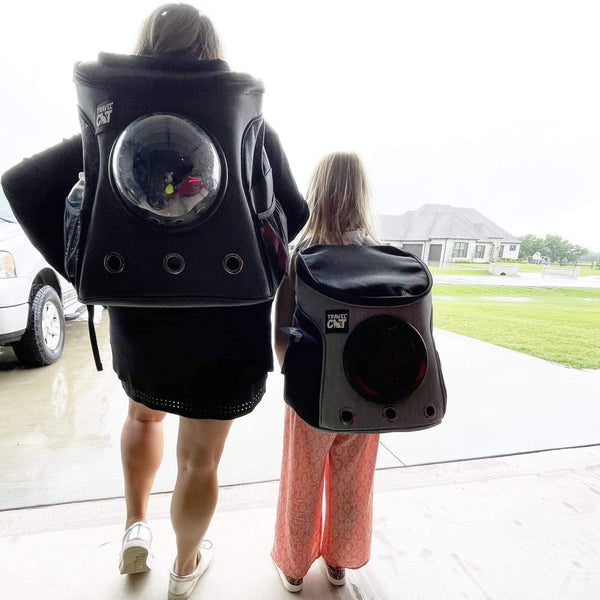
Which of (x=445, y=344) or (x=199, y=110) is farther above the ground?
(x=199, y=110)

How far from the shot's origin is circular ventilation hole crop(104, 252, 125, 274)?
0.68 metres

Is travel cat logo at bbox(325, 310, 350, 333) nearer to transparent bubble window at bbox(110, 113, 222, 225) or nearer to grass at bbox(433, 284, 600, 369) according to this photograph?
transparent bubble window at bbox(110, 113, 222, 225)

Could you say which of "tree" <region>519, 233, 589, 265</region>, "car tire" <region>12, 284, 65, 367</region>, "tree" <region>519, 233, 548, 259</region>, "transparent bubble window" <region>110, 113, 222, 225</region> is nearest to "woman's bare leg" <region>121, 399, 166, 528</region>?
"transparent bubble window" <region>110, 113, 222, 225</region>

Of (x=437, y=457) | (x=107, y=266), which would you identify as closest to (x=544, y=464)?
(x=437, y=457)

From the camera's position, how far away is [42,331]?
8.33 feet

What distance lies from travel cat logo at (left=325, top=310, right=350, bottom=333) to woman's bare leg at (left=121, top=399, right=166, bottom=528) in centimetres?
54

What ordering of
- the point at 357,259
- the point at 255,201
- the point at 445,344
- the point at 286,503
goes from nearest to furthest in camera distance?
the point at 255,201
the point at 357,259
the point at 286,503
the point at 445,344

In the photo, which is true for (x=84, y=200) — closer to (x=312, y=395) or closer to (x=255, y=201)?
(x=255, y=201)

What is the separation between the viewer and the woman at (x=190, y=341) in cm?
78

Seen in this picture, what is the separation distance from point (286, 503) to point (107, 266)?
2.74 ft

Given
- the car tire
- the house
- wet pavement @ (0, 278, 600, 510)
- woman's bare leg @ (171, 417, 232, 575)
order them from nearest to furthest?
woman's bare leg @ (171, 417, 232, 575) < wet pavement @ (0, 278, 600, 510) < the car tire < the house

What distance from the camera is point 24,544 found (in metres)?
1.23

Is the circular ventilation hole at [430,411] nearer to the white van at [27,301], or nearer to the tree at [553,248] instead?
the white van at [27,301]

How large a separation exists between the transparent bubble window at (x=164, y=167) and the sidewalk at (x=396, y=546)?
1058 mm
